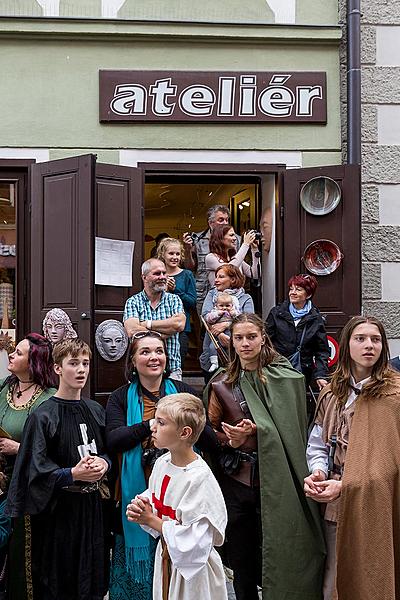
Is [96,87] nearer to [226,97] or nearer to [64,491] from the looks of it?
[226,97]

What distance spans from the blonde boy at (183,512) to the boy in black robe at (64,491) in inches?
22.6

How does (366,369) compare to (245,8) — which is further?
(245,8)

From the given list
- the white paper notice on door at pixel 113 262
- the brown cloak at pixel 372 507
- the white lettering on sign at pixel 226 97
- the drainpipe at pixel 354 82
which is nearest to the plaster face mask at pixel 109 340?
the white paper notice on door at pixel 113 262

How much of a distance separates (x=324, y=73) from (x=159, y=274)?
9.39 ft

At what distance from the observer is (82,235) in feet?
22.6

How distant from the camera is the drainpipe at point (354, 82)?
7.66 metres

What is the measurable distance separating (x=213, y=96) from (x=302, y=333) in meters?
2.52

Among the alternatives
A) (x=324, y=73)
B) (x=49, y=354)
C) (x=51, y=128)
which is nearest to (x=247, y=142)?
(x=324, y=73)

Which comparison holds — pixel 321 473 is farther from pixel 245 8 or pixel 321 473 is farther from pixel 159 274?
pixel 245 8

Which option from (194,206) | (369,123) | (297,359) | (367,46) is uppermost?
(367,46)

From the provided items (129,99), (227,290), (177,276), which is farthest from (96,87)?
(227,290)

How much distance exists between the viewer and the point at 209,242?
7.59m

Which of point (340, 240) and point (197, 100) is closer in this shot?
point (340, 240)

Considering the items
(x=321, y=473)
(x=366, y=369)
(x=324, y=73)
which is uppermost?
(x=324, y=73)
